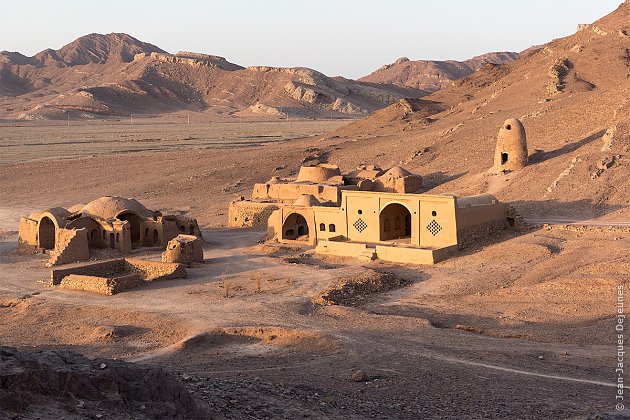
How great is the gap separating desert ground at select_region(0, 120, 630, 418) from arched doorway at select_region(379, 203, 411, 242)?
2.44m

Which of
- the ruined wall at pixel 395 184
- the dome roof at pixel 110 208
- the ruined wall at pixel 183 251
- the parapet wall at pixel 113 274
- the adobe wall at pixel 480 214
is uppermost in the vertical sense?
the ruined wall at pixel 395 184

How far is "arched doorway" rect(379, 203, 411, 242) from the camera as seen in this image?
2798cm

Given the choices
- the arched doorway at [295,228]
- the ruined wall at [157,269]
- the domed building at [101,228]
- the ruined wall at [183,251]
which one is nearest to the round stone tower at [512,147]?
the arched doorway at [295,228]

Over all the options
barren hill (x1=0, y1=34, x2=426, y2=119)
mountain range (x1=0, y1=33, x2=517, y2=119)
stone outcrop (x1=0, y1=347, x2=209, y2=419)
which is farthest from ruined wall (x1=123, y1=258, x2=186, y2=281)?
barren hill (x1=0, y1=34, x2=426, y2=119)

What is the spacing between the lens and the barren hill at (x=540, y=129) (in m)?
32.7

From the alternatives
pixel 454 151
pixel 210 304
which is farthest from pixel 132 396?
pixel 454 151

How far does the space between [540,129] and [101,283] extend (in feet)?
89.1

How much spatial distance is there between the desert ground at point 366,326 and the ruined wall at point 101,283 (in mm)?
366

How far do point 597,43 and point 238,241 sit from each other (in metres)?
42.3

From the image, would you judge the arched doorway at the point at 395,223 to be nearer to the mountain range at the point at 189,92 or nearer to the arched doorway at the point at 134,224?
the arched doorway at the point at 134,224

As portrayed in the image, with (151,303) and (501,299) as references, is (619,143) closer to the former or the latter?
(501,299)

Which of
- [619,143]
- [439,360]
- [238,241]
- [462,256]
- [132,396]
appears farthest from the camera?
[619,143]

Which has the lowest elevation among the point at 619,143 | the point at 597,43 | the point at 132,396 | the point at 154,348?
the point at 154,348

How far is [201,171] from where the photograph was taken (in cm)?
5347
